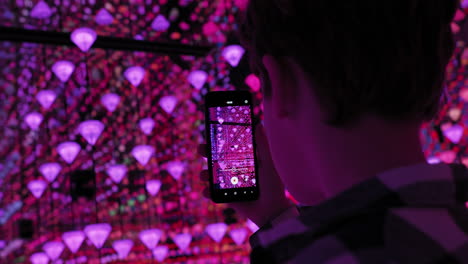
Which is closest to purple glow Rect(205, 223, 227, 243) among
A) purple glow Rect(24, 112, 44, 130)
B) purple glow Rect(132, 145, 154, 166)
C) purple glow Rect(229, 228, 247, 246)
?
purple glow Rect(229, 228, 247, 246)

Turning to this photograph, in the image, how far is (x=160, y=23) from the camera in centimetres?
456

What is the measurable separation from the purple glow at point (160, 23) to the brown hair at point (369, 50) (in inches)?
172

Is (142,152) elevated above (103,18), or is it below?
below

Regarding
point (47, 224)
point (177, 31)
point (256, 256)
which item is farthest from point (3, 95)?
point (256, 256)

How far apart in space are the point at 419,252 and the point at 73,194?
14.0 ft

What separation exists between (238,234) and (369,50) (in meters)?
3.67

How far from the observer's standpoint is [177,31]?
16.0ft

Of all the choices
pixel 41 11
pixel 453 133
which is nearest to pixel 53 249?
pixel 41 11

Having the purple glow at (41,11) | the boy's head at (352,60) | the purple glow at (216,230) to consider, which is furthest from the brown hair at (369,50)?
the purple glow at (41,11)

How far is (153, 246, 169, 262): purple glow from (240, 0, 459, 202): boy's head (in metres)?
3.64

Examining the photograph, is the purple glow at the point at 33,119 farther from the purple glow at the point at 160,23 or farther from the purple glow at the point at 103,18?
the purple glow at the point at 160,23

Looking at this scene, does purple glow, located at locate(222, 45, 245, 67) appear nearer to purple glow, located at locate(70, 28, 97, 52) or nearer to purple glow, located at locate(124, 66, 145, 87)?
purple glow, located at locate(124, 66, 145, 87)

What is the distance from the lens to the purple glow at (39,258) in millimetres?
3314

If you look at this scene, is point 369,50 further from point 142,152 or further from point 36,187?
point 36,187
